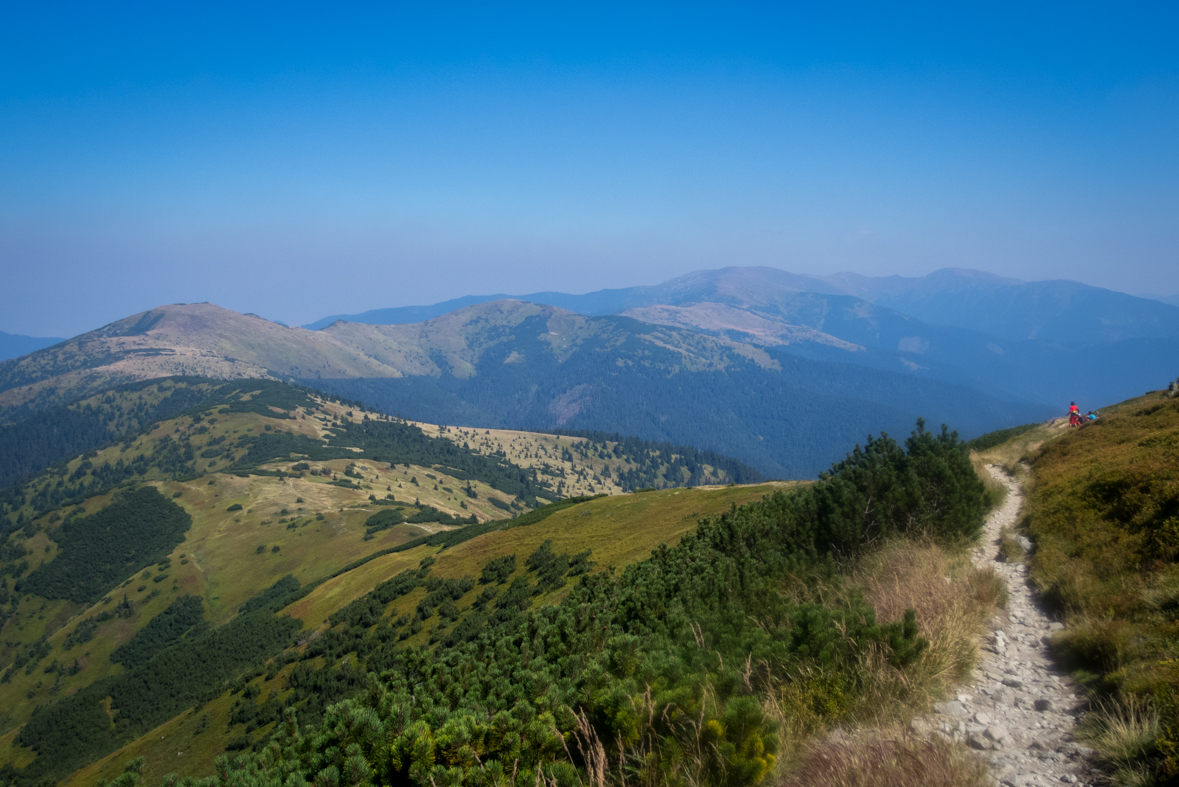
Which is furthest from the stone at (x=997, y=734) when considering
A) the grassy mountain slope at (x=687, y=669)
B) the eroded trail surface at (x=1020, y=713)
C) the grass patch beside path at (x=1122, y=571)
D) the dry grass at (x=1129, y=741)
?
the grass patch beside path at (x=1122, y=571)

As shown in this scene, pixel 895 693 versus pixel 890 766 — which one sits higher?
pixel 890 766

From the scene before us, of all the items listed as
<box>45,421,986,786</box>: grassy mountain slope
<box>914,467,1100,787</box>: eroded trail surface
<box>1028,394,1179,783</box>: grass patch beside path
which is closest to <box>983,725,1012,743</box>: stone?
<box>914,467,1100,787</box>: eroded trail surface

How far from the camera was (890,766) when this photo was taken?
617 cm

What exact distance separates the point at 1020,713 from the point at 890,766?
11.8ft

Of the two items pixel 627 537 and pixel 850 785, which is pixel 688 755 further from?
pixel 627 537

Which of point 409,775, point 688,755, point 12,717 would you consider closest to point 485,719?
point 409,775

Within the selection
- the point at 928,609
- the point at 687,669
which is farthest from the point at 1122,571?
the point at 687,669

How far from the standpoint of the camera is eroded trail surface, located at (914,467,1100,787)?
267 inches

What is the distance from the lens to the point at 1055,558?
14.4 m

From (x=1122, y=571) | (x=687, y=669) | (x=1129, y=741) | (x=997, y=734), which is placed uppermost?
(x=1129, y=741)

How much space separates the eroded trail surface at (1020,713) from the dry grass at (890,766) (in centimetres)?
60

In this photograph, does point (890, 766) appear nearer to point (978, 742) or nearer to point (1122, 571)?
point (978, 742)

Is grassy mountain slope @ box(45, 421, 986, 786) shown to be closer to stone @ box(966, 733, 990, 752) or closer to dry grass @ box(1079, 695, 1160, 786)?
stone @ box(966, 733, 990, 752)

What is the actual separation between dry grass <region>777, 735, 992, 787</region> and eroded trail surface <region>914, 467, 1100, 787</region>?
1.97 feet
